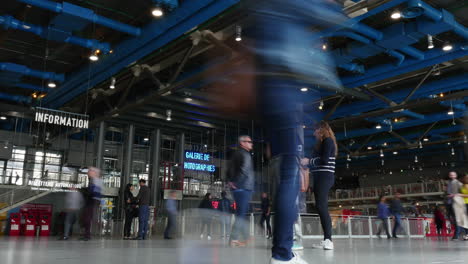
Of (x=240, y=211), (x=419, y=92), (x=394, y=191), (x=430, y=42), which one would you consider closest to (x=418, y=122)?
(x=419, y=92)

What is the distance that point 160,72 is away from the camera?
15719mm

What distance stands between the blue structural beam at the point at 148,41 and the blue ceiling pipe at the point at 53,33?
0.63m

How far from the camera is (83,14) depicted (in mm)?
11070

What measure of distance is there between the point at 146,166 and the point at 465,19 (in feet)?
63.9

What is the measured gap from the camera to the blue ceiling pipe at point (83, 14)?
34.3 ft

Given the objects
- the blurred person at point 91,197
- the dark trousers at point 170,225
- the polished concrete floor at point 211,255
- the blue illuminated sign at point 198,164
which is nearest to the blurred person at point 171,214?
the dark trousers at point 170,225

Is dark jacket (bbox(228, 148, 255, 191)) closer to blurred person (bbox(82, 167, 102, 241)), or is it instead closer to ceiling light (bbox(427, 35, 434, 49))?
blurred person (bbox(82, 167, 102, 241))

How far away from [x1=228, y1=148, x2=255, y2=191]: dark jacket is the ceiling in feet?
9.86

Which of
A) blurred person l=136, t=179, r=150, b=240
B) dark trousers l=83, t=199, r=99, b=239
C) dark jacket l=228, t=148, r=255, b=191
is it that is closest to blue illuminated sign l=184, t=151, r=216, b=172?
blurred person l=136, t=179, r=150, b=240

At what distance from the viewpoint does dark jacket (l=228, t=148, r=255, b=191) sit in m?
5.42

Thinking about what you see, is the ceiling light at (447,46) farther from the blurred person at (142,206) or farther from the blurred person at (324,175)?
the blurred person at (142,206)

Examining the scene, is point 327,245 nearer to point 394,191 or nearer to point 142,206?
point 142,206

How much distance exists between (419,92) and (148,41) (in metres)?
11.7

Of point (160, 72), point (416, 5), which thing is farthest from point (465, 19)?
point (160, 72)
